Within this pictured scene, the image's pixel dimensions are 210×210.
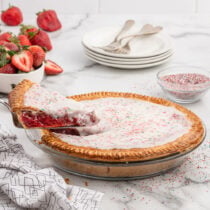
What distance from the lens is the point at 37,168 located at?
1.27 m

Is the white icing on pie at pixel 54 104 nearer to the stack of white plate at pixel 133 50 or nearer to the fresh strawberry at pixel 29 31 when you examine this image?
the stack of white plate at pixel 133 50

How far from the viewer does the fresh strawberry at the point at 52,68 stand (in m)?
2.00

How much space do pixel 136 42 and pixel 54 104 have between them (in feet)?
3.18

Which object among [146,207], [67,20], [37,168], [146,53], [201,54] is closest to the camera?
[146,207]

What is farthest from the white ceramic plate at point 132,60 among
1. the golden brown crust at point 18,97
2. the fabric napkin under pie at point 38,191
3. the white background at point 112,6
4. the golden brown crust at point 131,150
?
the white background at point 112,6

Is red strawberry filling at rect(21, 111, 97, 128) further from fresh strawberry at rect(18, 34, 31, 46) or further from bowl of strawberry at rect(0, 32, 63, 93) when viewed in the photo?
fresh strawberry at rect(18, 34, 31, 46)

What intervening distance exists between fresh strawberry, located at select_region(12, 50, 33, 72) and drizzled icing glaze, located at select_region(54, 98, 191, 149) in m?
0.41

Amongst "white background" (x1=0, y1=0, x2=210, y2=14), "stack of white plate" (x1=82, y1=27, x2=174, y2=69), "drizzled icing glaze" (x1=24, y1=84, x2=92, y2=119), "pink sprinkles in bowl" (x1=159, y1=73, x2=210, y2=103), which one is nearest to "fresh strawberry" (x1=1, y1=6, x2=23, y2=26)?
"stack of white plate" (x1=82, y1=27, x2=174, y2=69)

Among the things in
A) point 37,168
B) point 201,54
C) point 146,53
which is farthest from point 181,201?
point 201,54

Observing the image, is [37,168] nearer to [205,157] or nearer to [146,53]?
[205,157]

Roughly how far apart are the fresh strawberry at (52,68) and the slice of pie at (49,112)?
0.60 m

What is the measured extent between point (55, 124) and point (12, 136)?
149 mm

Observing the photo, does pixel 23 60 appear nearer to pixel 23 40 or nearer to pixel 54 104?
pixel 23 40

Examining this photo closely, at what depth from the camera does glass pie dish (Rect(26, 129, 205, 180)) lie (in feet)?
3.92
